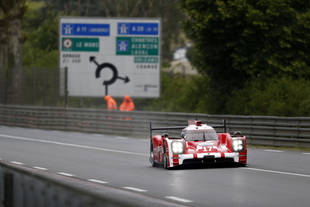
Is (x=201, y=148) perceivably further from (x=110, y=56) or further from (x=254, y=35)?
(x=110, y=56)

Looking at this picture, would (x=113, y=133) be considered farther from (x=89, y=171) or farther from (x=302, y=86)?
(x=89, y=171)

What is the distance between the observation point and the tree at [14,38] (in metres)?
48.4

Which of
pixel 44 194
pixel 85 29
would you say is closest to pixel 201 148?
pixel 44 194

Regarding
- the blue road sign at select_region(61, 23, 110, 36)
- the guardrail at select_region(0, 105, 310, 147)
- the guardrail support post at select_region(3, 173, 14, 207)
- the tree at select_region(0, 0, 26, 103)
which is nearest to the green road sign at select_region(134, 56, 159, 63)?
the blue road sign at select_region(61, 23, 110, 36)

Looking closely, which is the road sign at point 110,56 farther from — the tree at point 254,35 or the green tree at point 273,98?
the green tree at point 273,98

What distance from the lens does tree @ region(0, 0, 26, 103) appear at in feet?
159

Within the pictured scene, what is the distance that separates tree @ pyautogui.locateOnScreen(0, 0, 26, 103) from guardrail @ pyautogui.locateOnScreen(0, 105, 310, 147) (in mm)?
6339

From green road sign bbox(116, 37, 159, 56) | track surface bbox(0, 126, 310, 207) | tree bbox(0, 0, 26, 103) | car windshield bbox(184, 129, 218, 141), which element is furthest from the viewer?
tree bbox(0, 0, 26, 103)

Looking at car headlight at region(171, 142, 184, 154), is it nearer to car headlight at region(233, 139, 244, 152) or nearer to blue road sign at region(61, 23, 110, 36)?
car headlight at region(233, 139, 244, 152)

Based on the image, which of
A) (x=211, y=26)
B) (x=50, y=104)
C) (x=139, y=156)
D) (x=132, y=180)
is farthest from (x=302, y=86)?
(x=50, y=104)

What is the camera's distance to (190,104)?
3722 cm

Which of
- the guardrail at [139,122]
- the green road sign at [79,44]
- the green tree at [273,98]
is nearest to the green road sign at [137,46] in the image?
the green road sign at [79,44]

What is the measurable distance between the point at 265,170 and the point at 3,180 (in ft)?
32.0

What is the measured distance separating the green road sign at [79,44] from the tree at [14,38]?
5.97 m
